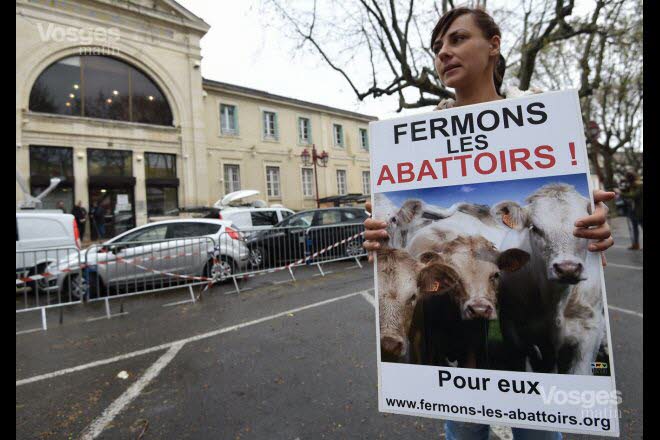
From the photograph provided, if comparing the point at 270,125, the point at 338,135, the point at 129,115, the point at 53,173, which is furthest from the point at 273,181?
the point at 53,173

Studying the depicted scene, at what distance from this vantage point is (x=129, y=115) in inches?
766

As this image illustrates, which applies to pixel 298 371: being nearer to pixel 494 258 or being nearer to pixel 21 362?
pixel 494 258

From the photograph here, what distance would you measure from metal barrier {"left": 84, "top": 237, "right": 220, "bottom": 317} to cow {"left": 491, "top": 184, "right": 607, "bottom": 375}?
6.51m

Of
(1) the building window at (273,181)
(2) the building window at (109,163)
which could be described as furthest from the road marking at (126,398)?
(1) the building window at (273,181)

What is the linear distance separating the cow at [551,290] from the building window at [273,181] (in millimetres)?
24395

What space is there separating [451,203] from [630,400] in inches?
101

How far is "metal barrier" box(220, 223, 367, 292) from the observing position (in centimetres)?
865

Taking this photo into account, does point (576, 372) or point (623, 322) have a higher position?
point (576, 372)

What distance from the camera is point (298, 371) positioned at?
3.33m

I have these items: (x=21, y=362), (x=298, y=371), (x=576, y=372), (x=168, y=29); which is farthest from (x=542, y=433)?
(x=168, y=29)

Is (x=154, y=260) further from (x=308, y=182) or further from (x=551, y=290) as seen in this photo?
(x=308, y=182)

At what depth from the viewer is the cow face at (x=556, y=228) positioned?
1.20 meters

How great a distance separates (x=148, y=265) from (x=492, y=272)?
291 inches

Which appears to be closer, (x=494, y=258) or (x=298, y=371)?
(x=494, y=258)
